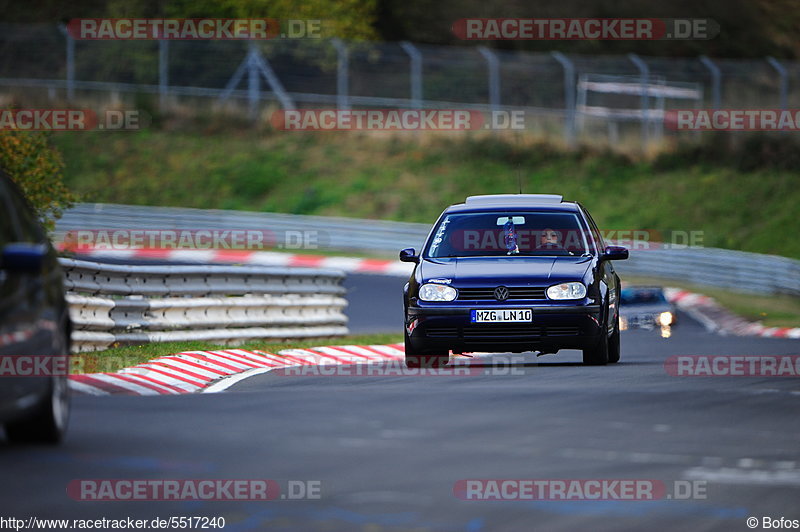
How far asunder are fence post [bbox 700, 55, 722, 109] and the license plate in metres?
28.5

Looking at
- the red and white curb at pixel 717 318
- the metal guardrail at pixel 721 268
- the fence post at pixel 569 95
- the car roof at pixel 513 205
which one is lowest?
the red and white curb at pixel 717 318

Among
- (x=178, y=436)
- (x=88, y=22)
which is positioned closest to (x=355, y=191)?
(x=88, y=22)

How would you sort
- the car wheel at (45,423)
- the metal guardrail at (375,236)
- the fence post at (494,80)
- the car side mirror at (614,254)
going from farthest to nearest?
1. the fence post at (494,80)
2. the metal guardrail at (375,236)
3. the car side mirror at (614,254)
4. the car wheel at (45,423)

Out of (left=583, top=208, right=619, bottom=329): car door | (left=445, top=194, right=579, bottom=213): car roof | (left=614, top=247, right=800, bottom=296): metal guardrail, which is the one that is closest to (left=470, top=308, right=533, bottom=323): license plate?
(left=583, top=208, right=619, bottom=329): car door

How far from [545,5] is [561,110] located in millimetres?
16916

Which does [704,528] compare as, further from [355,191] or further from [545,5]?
[545,5]

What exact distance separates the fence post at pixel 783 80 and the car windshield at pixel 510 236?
2705 centimetres

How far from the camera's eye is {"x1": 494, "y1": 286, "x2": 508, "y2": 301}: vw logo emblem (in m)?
14.7

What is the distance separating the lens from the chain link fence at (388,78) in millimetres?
44562

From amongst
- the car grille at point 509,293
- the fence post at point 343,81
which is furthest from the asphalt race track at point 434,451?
the fence post at point 343,81

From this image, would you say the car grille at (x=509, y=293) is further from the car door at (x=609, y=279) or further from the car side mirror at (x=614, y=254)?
the car side mirror at (x=614, y=254)

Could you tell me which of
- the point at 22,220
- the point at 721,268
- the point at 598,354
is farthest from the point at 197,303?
the point at 721,268

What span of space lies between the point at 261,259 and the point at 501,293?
2369cm

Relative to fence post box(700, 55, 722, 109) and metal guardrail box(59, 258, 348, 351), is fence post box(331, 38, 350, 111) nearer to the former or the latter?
fence post box(700, 55, 722, 109)
